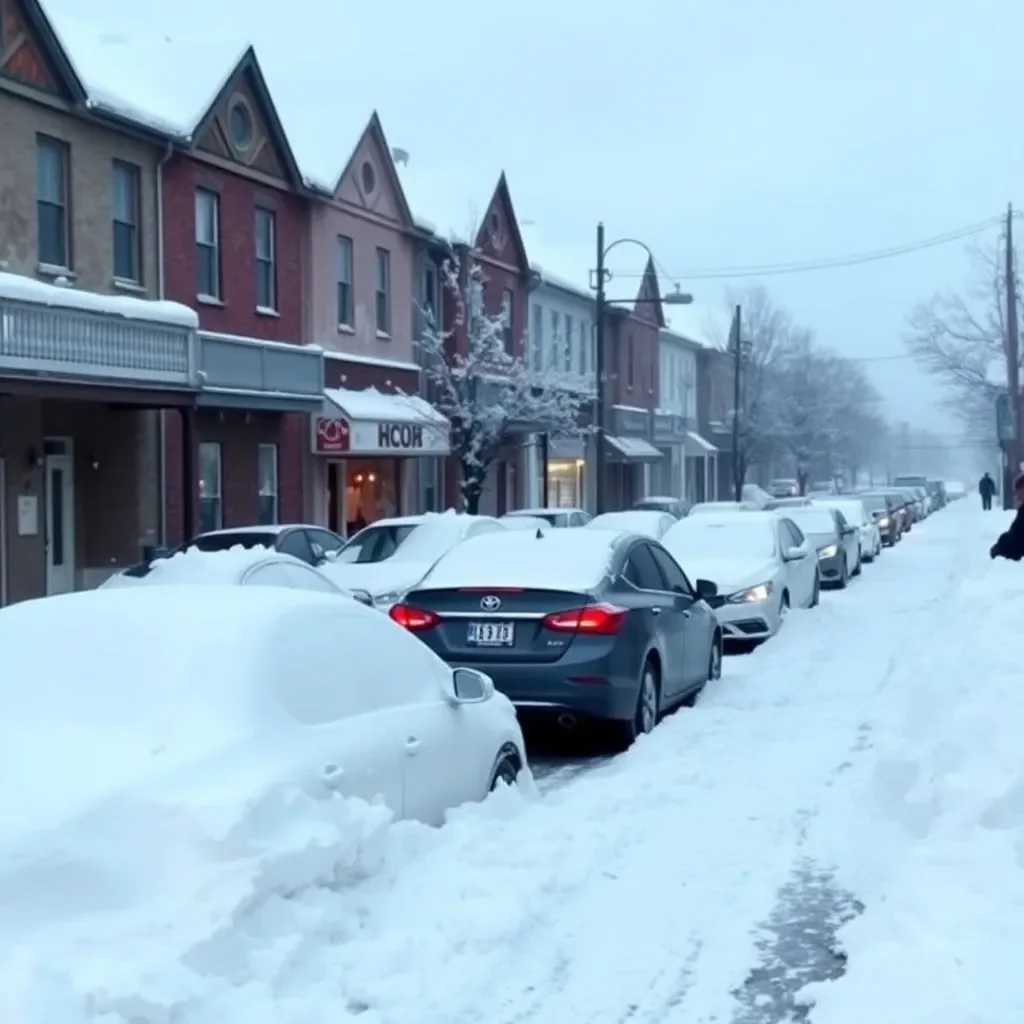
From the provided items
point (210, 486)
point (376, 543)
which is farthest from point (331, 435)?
point (376, 543)

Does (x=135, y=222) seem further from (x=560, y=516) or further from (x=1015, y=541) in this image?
(x=1015, y=541)

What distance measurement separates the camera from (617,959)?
5.64 m

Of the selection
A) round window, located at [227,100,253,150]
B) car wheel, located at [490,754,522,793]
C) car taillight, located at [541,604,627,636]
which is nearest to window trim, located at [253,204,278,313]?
round window, located at [227,100,253,150]

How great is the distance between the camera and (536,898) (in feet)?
19.8

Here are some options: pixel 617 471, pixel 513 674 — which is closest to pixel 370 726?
pixel 513 674

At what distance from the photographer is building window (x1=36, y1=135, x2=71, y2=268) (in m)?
20.0

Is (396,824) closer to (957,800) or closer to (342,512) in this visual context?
(957,800)

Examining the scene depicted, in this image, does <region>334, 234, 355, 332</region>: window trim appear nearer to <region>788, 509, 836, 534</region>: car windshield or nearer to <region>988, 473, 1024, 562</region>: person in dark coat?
<region>788, 509, 836, 534</region>: car windshield

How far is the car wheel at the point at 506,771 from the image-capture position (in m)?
7.59

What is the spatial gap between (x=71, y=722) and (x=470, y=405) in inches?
952

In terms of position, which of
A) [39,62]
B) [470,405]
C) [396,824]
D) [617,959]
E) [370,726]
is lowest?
[617,959]

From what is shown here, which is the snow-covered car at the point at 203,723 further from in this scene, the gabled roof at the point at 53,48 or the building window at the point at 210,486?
the building window at the point at 210,486

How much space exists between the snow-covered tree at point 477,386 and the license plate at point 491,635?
18080mm

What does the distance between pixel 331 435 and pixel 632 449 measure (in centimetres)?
2090
